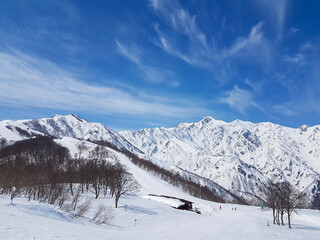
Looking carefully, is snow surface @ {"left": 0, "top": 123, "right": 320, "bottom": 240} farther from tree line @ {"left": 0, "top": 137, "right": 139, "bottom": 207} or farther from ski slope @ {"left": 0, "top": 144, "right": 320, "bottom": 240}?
tree line @ {"left": 0, "top": 137, "right": 139, "bottom": 207}

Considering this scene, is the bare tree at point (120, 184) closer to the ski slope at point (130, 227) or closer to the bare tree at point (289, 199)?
the ski slope at point (130, 227)

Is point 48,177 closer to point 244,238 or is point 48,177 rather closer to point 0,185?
point 0,185

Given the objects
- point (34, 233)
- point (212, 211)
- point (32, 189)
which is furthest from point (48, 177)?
point (212, 211)

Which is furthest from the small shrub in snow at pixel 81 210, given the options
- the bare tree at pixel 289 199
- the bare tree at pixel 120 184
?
the bare tree at pixel 289 199

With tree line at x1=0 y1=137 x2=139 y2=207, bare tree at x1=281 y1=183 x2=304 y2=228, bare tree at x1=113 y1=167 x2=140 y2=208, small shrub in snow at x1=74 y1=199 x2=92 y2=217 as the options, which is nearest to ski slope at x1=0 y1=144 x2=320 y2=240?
small shrub in snow at x1=74 y1=199 x2=92 y2=217

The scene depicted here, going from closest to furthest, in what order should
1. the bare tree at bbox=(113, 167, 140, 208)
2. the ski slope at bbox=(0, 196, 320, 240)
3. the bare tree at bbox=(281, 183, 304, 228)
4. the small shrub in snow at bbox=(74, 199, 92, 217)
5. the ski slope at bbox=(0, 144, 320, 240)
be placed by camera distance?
the ski slope at bbox=(0, 196, 320, 240)
the ski slope at bbox=(0, 144, 320, 240)
the small shrub in snow at bbox=(74, 199, 92, 217)
the bare tree at bbox=(281, 183, 304, 228)
the bare tree at bbox=(113, 167, 140, 208)

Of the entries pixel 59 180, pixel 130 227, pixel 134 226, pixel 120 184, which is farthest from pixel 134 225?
pixel 59 180

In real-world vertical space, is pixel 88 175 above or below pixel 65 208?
above

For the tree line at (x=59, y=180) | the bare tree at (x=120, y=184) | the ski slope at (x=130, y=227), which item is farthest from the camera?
the bare tree at (x=120, y=184)

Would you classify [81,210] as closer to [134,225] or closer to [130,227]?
[130,227]

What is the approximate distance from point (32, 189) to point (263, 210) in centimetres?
7456

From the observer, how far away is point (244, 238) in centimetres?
3133

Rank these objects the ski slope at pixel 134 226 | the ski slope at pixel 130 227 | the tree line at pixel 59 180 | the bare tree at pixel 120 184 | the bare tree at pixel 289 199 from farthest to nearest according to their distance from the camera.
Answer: the bare tree at pixel 120 184, the bare tree at pixel 289 199, the tree line at pixel 59 180, the ski slope at pixel 134 226, the ski slope at pixel 130 227

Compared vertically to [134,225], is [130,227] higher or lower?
lower
